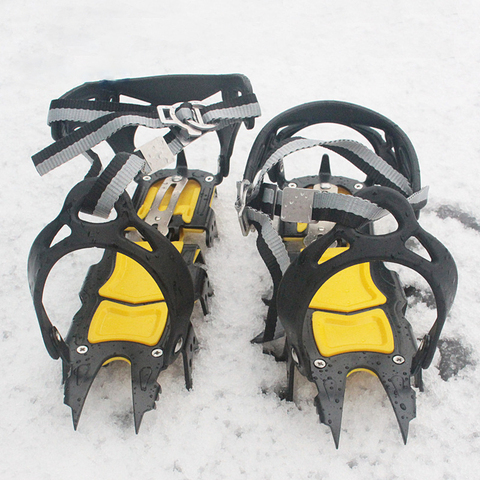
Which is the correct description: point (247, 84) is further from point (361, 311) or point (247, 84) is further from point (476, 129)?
point (476, 129)

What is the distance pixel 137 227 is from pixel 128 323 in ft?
0.97

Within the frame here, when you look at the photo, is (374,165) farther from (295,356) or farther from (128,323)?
(128,323)

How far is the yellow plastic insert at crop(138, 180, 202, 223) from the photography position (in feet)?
4.88

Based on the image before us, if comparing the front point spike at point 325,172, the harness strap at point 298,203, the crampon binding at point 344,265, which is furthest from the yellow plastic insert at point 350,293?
the front point spike at point 325,172

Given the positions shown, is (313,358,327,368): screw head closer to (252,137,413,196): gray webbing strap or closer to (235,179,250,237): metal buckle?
(235,179,250,237): metal buckle

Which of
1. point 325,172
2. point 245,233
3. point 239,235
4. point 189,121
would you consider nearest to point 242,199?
point 245,233

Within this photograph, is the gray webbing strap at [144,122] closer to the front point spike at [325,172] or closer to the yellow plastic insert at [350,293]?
the front point spike at [325,172]

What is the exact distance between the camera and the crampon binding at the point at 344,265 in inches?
37.7

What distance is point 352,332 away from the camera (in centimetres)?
117

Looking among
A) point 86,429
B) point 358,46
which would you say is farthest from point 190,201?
point 358,46

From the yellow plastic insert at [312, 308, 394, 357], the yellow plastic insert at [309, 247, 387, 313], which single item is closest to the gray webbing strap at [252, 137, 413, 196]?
the yellow plastic insert at [309, 247, 387, 313]

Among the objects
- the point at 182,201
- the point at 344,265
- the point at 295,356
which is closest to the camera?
the point at 344,265

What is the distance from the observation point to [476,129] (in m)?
1.88

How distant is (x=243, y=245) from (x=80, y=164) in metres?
0.71
